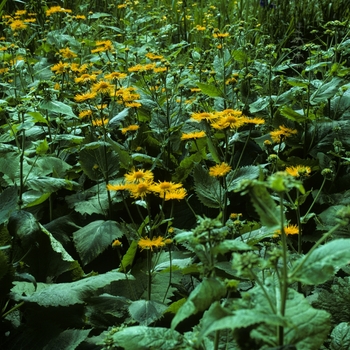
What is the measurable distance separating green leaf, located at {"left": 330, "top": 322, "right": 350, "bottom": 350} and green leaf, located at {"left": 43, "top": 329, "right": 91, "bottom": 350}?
20.7 inches

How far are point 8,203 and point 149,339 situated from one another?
814 millimetres

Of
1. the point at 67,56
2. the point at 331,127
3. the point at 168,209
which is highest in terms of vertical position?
the point at 67,56

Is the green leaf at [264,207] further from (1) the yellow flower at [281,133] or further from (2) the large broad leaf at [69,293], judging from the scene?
(1) the yellow flower at [281,133]

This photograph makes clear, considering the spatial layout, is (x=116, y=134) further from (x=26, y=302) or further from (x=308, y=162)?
(x=26, y=302)

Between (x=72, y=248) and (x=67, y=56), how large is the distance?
125cm

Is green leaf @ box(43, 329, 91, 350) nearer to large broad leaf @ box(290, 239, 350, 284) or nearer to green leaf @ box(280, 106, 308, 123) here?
large broad leaf @ box(290, 239, 350, 284)

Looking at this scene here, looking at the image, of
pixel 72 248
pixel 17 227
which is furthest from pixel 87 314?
pixel 72 248

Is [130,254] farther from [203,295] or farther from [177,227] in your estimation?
[203,295]

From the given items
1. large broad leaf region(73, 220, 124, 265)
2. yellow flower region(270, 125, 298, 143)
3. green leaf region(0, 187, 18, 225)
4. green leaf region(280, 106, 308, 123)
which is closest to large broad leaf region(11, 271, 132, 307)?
green leaf region(0, 187, 18, 225)

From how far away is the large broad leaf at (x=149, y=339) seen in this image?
34.5 inches

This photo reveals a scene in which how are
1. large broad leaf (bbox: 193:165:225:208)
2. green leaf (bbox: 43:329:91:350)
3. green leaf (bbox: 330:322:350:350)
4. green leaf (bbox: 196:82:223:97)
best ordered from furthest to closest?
green leaf (bbox: 196:82:223:97)
large broad leaf (bbox: 193:165:225:208)
green leaf (bbox: 43:329:91:350)
green leaf (bbox: 330:322:350:350)

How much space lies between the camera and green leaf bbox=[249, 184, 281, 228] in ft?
2.57

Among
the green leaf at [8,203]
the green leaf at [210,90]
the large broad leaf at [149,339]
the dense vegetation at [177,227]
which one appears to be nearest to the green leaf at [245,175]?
the dense vegetation at [177,227]

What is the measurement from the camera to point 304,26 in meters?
4.20
